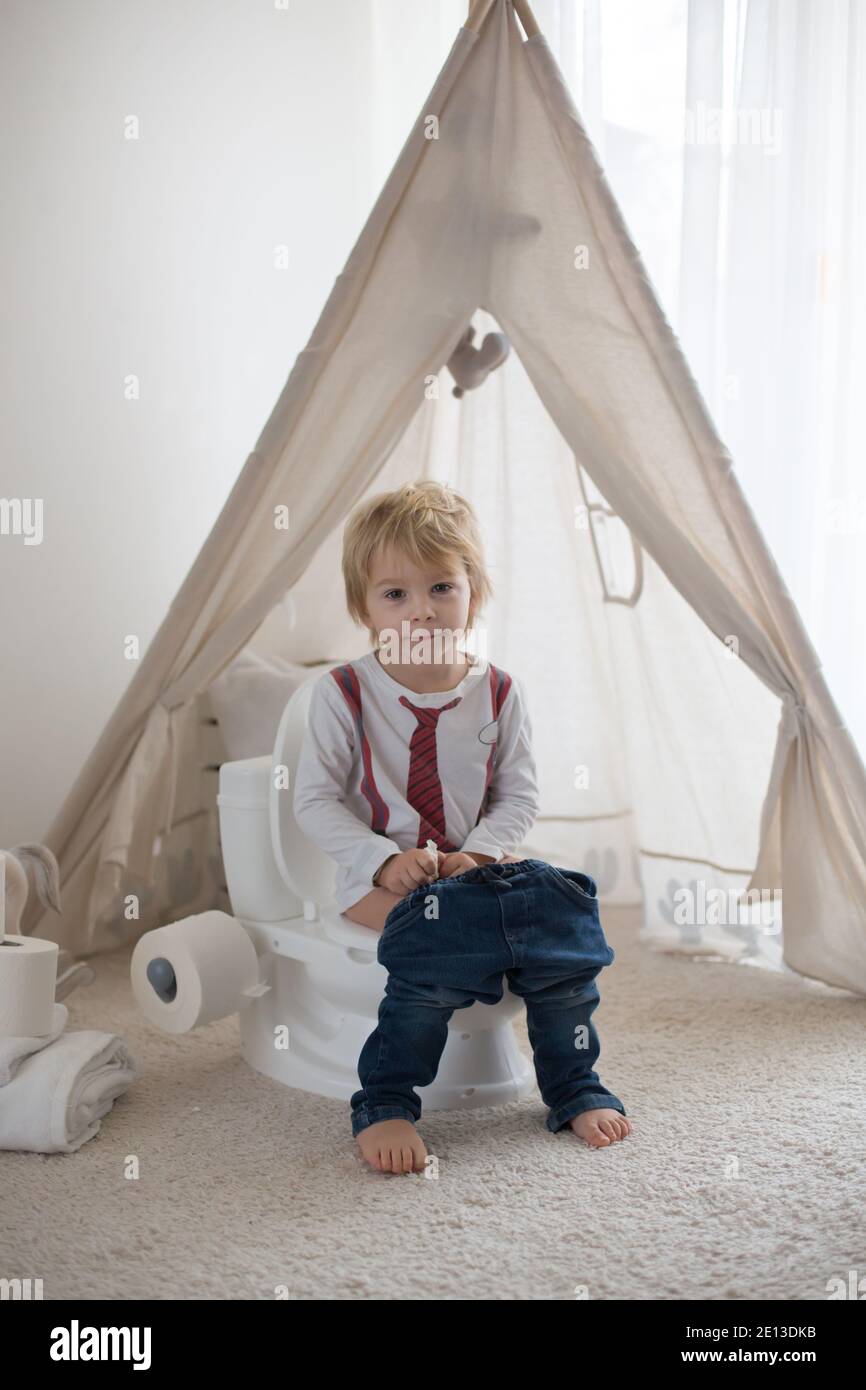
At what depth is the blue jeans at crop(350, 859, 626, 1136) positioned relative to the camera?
1.87 m

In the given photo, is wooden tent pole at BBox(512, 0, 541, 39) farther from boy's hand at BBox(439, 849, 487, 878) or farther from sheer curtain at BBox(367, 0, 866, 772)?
boy's hand at BBox(439, 849, 487, 878)

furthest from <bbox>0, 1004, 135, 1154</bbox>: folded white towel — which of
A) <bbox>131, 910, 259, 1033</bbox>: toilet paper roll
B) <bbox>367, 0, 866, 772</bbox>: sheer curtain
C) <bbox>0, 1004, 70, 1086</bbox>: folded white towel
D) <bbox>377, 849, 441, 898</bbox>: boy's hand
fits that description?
<bbox>367, 0, 866, 772</bbox>: sheer curtain

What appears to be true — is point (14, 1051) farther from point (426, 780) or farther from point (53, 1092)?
point (426, 780)

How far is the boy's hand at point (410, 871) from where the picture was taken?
197cm

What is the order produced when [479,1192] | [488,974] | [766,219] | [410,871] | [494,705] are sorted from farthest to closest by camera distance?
[766,219], [494,705], [410,871], [488,974], [479,1192]

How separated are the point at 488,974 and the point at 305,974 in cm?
46

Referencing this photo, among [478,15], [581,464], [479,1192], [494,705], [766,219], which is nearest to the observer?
[479,1192]

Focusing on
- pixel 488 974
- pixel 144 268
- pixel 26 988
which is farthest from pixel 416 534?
pixel 144 268

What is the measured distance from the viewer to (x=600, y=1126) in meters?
1.91

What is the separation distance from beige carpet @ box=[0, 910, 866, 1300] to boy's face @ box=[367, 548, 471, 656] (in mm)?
834

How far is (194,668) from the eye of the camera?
2.56 metres

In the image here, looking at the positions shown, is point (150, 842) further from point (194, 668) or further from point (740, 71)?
point (740, 71)

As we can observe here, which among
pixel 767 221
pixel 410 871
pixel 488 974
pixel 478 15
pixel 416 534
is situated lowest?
pixel 488 974
